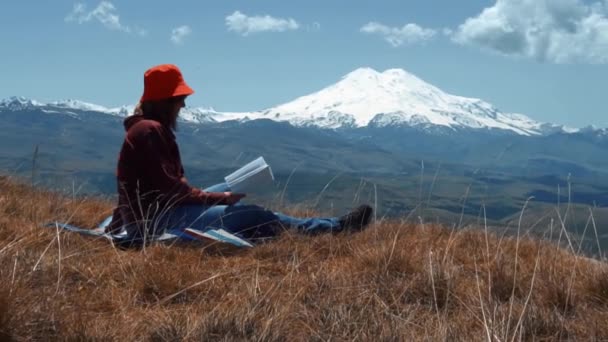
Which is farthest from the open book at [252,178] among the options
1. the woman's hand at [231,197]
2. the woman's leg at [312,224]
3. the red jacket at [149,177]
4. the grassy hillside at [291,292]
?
the grassy hillside at [291,292]

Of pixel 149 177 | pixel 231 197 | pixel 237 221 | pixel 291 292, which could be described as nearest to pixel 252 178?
pixel 231 197

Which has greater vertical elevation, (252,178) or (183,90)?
(183,90)

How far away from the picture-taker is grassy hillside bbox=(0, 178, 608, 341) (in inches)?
109

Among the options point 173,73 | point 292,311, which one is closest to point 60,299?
point 292,311

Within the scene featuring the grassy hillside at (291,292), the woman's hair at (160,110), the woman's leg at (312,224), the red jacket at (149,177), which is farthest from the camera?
the woman's hair at (160,110)

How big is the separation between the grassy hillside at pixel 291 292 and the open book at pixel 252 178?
554mm

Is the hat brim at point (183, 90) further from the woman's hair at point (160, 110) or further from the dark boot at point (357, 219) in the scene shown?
the dark boot at point (357, 219)

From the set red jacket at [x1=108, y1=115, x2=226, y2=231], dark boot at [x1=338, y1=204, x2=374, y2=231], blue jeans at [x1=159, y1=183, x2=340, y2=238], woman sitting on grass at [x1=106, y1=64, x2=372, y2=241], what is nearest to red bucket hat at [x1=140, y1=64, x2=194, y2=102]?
woman sitting on grass at [x1=106, y1=64, x2=372, y2=241]

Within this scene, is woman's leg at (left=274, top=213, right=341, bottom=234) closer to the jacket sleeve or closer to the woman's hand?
the woman's hand

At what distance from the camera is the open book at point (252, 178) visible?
18.2 ft

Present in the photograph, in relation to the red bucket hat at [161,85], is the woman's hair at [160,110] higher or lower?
lower

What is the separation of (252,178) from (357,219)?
0.92 metres

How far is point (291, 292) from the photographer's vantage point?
3594 mm

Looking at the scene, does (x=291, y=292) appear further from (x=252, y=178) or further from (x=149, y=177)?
(x=149, y=177)
